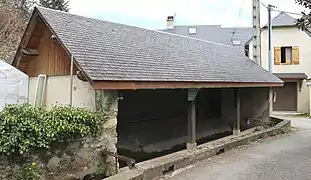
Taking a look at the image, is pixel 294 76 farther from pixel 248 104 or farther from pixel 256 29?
pixel 248 104

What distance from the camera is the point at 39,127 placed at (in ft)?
19.1

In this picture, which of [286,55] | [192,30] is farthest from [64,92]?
[192,30]

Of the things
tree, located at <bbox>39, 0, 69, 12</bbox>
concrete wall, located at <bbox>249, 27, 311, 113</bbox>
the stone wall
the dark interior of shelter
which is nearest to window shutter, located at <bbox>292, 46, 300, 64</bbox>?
concrete wall, located at <bbox>249, 27, 311, 113</bbox>

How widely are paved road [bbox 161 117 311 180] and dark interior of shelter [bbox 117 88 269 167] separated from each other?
2.03 metres

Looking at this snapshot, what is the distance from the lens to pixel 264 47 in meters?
25.7

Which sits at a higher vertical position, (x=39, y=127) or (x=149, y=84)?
(x=149, y=84)

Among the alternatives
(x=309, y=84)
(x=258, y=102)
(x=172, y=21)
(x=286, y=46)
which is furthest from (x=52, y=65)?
(x=172, y=21)

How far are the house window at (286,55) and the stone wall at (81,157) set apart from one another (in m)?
20.3

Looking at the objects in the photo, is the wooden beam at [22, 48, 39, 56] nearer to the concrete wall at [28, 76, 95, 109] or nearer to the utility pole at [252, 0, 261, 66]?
the concrete wall at [28, 76, 95, 109]

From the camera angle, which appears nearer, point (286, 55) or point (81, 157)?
point (81, 157)

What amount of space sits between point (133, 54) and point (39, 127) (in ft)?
13.5

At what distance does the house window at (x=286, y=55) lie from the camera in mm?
24797

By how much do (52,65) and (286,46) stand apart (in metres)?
20.1

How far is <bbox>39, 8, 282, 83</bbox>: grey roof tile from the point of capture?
7613mm
